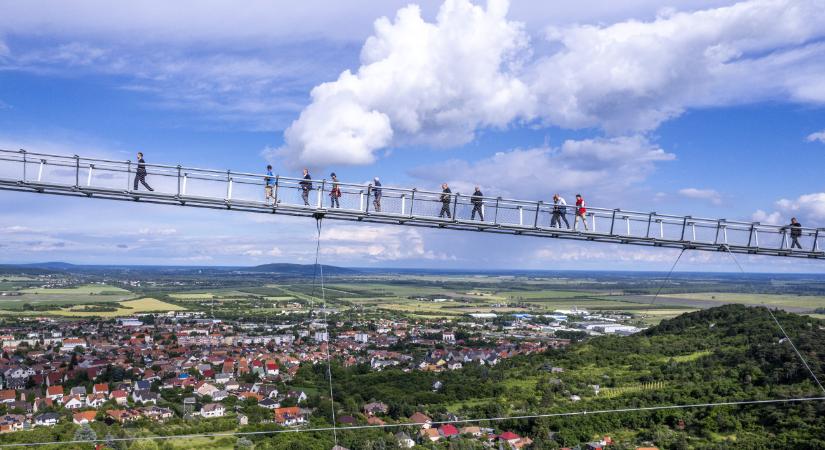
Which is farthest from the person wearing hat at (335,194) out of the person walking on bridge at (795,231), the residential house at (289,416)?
the residential house at (289,416)

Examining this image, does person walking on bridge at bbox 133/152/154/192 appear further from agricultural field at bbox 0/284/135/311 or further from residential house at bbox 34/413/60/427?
agricultural field at bbox 0/284/135/311

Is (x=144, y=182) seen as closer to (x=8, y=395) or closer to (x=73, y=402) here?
(x=73, y=402)

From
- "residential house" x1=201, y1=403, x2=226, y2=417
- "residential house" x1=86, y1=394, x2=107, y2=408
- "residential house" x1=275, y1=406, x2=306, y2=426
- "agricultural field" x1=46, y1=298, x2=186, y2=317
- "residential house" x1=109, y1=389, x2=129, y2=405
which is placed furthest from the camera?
"agricultural field" x1=46, y1=298, x2=186, y2=317

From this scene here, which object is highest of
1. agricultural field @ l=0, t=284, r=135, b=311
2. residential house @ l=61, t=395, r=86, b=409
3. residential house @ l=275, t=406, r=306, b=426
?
residential house @ l=275, t=406, r=306, b=426

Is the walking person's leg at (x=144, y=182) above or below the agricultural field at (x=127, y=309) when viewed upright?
above

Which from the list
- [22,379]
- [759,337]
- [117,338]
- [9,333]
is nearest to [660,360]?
[759,337]

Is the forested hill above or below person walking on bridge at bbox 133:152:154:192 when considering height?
below

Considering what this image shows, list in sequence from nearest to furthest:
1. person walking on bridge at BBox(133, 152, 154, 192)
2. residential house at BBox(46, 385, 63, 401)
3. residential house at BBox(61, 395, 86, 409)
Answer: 1. person walking on bridge at BBox(133, 152, 154, 192)
2. residential house at BBox(61, 395, 86, 409)
3. residential house at BBox(46, 385, 63, 401)

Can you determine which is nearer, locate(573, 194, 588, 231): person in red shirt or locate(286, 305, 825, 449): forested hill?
locate(573, 194, 588, 231): person in red shirt

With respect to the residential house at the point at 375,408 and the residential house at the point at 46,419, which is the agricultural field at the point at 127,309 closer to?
the residential house at the point at 46,419

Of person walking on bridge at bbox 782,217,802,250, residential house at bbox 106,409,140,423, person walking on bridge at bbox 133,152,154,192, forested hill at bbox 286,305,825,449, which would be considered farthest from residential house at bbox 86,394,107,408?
person walking on bridge at bbox 782,217,802,250
